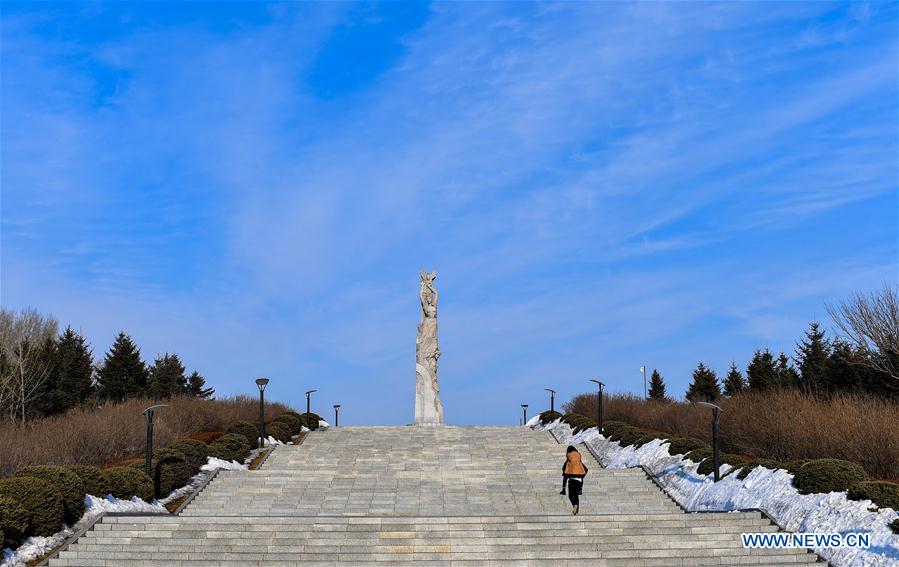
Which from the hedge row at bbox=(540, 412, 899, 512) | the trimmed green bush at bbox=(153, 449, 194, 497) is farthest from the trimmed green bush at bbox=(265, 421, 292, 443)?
the hedge row at bbox=(540, 412, 899, 512)

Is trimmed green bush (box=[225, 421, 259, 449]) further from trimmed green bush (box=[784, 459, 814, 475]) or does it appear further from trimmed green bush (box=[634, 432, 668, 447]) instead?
trimmed green bush (box=[784, 459, 814, 475])

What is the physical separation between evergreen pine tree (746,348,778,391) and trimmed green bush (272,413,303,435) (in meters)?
33.4

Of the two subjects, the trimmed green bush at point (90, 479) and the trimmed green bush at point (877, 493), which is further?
the trimmed green bush at point (90, 479)

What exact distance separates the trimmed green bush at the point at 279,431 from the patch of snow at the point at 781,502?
1461 centimetres

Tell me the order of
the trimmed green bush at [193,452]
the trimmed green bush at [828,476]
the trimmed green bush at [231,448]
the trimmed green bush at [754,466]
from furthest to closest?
the trimmed green bush at [231,448] < the trimmed green bush at [193,452] < the trimmed green bush at [754,466] < the trimmed green bush at [828,476]

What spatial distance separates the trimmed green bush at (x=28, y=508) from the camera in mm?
15672

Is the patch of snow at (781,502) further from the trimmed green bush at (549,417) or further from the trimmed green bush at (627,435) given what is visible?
the trimmed green bush at (549,417)

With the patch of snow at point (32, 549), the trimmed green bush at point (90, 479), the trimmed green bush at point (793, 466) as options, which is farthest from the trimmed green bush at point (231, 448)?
the trimmed green bush at point (793, 466)

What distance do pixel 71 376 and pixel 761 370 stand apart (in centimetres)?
4780

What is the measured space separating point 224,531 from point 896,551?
43.6 feet

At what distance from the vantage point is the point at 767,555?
1636 centimetres

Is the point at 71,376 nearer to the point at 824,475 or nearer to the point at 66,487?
the point at 66,487

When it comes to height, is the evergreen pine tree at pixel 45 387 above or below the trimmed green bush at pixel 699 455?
above

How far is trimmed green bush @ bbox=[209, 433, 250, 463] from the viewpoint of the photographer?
2742cm
